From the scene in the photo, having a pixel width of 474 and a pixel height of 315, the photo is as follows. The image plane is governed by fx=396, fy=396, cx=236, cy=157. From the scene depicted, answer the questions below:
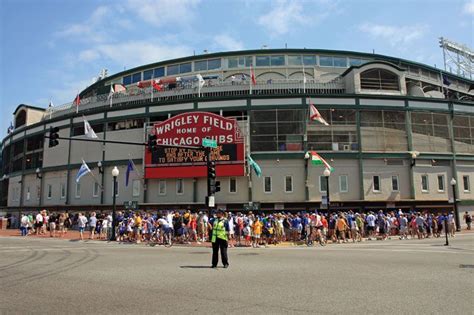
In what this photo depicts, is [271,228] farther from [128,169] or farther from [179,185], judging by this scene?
[128,169]

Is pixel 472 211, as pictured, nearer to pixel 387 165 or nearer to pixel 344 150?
pixel 387 165

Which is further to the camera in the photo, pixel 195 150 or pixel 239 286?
pixel 195 150

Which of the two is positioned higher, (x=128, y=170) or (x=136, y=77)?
(x=136, y=77)

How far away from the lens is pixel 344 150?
35.7 m

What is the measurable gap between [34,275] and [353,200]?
28.3 meters

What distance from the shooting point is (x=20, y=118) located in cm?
5194

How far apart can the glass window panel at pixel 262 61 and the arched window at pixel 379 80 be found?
14.4 metres

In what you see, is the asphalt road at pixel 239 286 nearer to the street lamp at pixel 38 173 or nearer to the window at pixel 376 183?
the window at pixel 376 183

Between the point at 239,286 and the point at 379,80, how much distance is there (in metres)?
34.0

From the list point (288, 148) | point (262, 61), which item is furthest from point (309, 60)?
point (288, 148)

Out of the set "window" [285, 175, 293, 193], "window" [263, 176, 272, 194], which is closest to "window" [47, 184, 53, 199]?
"window" [263, 176, 272, 194]

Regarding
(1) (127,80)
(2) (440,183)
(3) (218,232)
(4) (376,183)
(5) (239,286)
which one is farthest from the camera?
(1) (127,80)

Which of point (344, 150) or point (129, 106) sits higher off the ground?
point (129, 106)

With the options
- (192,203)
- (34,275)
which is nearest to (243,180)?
(192,203)
